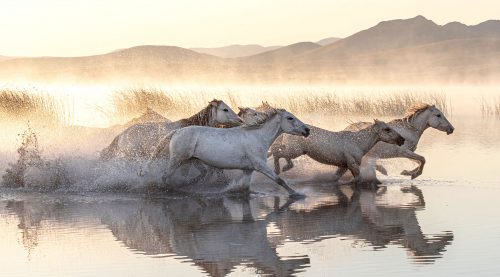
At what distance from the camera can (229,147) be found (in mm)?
16938

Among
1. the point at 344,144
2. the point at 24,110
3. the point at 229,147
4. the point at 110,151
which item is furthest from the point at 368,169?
the point at 24,110

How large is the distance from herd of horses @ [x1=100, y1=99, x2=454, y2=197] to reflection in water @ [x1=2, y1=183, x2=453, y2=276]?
61 centimetres

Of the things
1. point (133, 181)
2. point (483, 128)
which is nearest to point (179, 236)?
point (133, 181)

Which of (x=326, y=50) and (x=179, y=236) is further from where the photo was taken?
(x=326, y=50)

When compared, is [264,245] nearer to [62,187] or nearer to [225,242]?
[225,242]

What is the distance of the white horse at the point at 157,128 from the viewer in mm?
18250

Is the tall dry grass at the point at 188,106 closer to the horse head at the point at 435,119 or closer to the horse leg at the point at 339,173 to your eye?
the horse head at the point at 435,119

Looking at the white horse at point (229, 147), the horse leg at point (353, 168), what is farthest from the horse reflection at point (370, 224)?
the horse leg at point (353, 168)

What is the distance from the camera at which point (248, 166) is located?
56.0 ft

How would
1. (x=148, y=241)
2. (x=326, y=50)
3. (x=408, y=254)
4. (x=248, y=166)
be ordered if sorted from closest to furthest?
(x=408, y=254), (x=148, y=241), (x=248, y=166), (x=326, y=50)

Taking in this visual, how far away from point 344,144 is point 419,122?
7.66 ft

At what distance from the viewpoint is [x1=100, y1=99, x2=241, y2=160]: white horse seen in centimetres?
1825

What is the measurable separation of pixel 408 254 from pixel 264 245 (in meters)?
1.47

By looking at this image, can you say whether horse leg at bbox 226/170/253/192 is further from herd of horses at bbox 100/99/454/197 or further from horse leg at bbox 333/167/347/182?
horse leg at bbox 333/167/347/182
